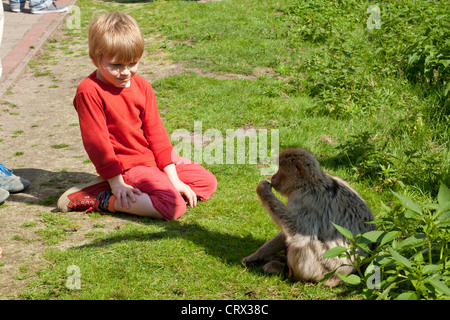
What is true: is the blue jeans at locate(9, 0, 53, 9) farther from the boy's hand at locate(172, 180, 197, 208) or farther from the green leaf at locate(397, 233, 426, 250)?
the green leaf at locate(397, 233, 426, 250)

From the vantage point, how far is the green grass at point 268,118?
3773 mm

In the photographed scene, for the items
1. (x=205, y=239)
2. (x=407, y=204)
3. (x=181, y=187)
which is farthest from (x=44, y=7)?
(x=407, y=204)

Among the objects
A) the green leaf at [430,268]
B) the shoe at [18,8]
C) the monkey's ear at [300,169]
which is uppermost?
the shoe at [18,8]

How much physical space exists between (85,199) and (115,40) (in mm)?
1433

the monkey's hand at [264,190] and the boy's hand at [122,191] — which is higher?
the monkey's hand at [264,190]

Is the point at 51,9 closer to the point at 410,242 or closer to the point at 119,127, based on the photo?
the point at 119,127

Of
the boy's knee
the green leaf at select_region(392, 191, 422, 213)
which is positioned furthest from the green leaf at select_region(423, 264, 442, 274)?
the boy's knee

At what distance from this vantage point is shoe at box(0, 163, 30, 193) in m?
4.94

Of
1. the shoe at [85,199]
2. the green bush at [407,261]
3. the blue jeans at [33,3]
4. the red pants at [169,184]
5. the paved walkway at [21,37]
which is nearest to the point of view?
the green bush at [407,261]

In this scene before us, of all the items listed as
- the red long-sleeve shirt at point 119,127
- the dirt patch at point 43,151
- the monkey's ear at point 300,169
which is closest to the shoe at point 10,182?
the dirt patch at point 43,151

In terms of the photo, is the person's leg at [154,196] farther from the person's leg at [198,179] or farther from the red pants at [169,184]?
the person's leg at [198,179]

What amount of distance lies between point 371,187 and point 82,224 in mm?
2775

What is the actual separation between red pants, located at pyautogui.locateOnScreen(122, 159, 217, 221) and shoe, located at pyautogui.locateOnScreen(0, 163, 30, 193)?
3.58ft

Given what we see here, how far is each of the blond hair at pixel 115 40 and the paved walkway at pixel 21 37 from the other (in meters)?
3.98
